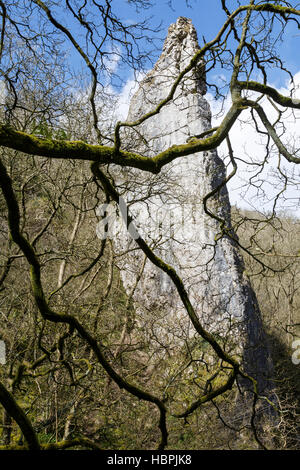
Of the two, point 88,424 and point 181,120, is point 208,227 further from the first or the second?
point 88,424

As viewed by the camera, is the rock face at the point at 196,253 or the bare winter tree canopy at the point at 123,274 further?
the rock face at the point at 196,253

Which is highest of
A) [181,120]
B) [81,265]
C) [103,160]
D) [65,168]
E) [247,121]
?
[181,120]

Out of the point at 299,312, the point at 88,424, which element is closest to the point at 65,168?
the point at 88,424

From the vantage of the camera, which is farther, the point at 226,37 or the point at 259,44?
the point at 259,44

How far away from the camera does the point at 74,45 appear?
2828 millimetres

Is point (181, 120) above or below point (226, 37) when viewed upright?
above

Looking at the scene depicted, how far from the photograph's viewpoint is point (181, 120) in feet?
37.2

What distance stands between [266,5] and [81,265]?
16.1 ft

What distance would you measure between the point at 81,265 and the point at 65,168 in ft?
5.92

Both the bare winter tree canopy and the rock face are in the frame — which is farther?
the rock face

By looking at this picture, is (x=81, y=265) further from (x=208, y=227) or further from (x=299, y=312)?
(x=299, y=312)

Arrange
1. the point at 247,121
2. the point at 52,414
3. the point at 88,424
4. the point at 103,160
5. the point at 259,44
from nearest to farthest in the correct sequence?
the point at 103,160 → the point at 259,44 → the point at 247,121 → the point at 52,414 → the point at 88,424

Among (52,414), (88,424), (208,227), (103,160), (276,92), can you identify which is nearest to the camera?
(103,160)

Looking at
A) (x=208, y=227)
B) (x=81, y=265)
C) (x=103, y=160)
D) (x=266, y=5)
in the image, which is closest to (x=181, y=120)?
Result: (x=208, y=227)
